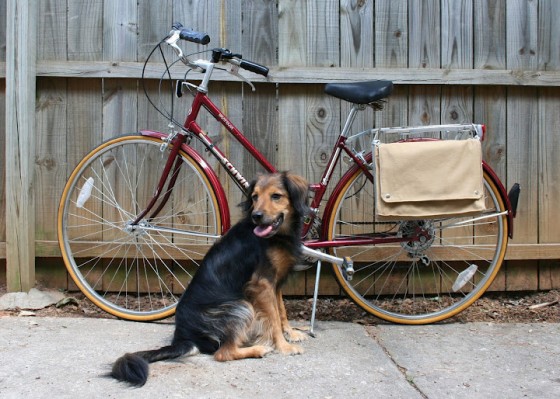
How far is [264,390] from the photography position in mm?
2764

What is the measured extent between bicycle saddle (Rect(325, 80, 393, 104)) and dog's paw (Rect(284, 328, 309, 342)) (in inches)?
56.1

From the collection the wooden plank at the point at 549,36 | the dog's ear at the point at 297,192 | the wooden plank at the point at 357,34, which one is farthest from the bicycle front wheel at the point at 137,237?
the wooden plank at the point at 549,36

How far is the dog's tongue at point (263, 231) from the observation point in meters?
3.12

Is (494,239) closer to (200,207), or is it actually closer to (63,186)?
(200,207)

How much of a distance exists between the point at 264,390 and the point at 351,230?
170 cm

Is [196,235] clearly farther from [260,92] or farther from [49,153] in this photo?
[49,153]

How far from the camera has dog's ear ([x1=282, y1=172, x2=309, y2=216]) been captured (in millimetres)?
3283

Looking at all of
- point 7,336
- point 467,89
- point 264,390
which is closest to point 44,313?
point 7,336

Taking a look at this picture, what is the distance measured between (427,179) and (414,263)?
835 mm

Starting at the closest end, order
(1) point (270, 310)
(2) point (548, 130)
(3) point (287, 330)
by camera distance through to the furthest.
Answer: (1) point (270, 310) < (3) point (287, 330) < (2) point (548, 130)

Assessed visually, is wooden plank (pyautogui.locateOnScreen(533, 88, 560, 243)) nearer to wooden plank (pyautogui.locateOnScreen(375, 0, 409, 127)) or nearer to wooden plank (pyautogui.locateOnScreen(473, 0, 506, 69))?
wooden plank (pyautogui.locateOnScreen(473, 0, 506, 69))

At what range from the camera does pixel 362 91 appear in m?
3.56

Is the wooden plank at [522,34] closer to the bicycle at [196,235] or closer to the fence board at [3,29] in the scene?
the bicycle at [196,235]

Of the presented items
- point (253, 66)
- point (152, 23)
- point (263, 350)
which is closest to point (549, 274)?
point (263, 350)
